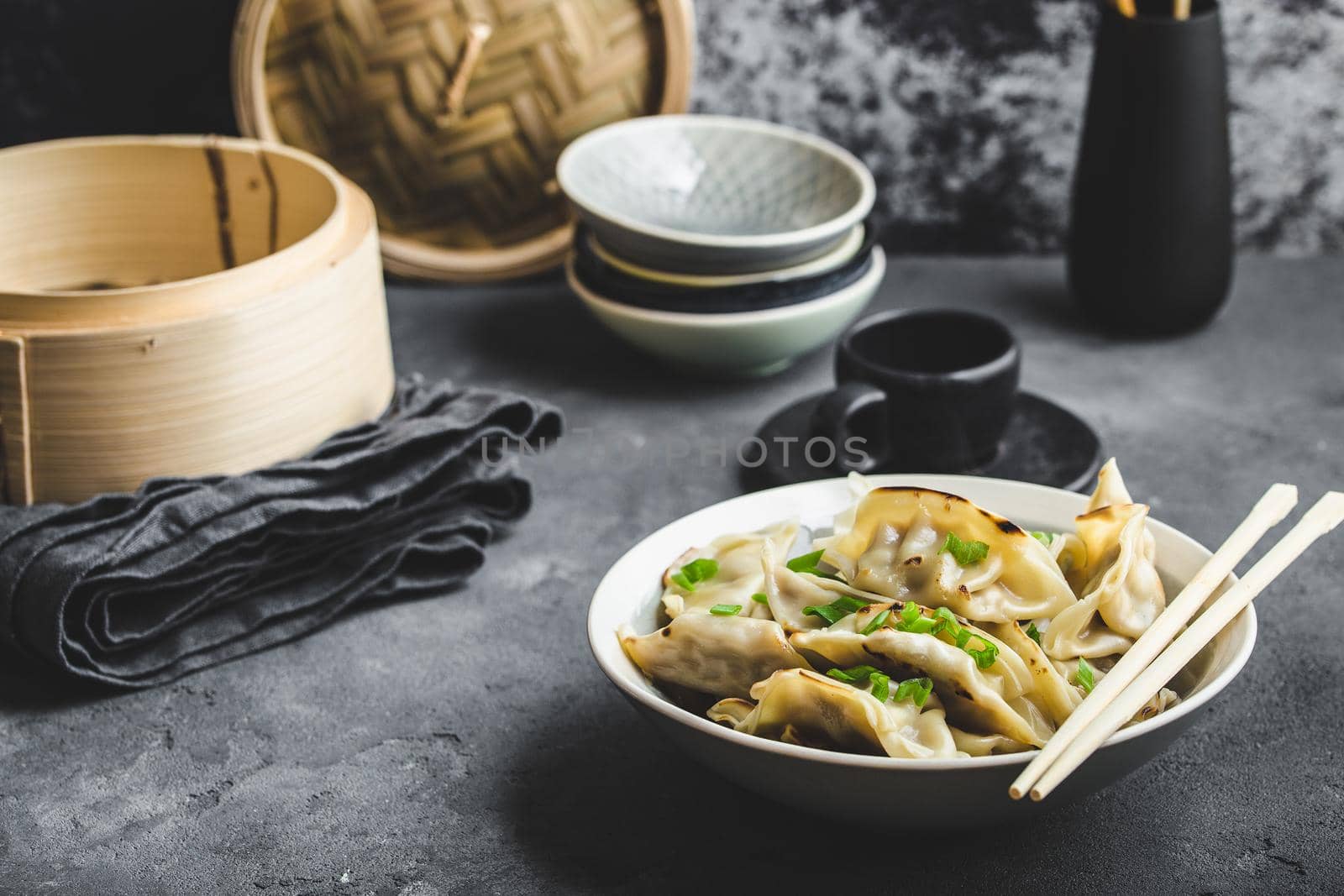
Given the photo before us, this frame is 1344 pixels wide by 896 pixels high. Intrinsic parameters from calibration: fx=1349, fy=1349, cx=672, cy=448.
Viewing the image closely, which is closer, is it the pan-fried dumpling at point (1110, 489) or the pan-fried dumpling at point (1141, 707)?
the pan-fried dumpling at point (1141, 707)

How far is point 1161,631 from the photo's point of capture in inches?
29.3

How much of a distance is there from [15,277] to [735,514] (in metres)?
0.76

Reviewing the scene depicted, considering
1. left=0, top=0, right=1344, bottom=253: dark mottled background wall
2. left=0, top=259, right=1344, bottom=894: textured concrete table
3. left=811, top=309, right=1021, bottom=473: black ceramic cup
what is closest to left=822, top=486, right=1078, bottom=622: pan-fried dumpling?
left=0, top=259, right=1344, bottom=894: textured concrete table

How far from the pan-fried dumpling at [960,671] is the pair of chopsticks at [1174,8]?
874 millimetres

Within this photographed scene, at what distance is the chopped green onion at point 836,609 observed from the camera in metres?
0.81

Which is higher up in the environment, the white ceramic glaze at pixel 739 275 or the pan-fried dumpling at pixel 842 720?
the pan-fried dumpling at pixel 842 720

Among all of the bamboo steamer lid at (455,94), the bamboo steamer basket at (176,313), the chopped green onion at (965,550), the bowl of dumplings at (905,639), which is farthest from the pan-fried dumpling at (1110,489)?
the bamboo steamer lid at (455,94)

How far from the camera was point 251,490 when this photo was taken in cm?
101

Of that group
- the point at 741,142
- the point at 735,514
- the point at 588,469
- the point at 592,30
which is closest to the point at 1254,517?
the point at 735,514

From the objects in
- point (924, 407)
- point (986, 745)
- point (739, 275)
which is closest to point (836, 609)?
point (986, 745)

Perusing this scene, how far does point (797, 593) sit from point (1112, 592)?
0.60 feet

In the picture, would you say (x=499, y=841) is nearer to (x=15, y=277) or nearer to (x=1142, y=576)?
(x=1142, y=576)

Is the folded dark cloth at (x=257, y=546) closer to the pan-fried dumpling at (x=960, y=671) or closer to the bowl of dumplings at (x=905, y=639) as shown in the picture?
the bowl of dumplings at (x=905, y=639)

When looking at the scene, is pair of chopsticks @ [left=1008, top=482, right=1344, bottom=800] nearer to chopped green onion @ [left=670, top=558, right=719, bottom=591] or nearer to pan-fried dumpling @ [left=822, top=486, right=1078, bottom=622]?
pan-fried dumpling @ [left=822, top=486, right=1078, bottom=622]
